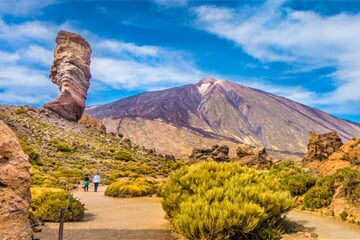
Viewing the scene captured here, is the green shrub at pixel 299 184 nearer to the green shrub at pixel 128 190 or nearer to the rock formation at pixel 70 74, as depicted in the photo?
the green shrub at pixel 128 190

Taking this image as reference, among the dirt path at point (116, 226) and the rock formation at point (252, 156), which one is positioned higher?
the rock formation at point (252, 156)

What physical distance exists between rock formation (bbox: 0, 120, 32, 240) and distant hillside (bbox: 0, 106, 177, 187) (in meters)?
23.4

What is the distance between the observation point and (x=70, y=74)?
60906 millimetres

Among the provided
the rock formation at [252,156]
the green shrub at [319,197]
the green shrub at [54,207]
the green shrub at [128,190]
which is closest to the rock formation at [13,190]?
the green shrub at [54,207]

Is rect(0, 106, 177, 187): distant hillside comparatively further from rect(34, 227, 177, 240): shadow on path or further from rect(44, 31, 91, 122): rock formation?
rect(34, 227, 177, 240): shadow on path

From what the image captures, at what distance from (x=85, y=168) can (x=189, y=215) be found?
34.7m

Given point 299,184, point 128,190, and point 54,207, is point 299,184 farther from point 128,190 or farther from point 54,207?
point 54,207

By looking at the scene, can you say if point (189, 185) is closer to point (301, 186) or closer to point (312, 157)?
point (301, 186)

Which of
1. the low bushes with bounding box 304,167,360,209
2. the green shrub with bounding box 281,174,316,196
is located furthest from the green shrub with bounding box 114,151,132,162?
the low bushes with bounding box 304,167,360,209

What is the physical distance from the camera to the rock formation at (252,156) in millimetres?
41625

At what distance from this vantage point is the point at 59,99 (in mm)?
61312

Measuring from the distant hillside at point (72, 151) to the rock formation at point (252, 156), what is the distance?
10.3 meters

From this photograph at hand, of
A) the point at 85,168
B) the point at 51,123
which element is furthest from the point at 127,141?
the point at 85,168

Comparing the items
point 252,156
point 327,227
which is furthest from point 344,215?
point 252,156
